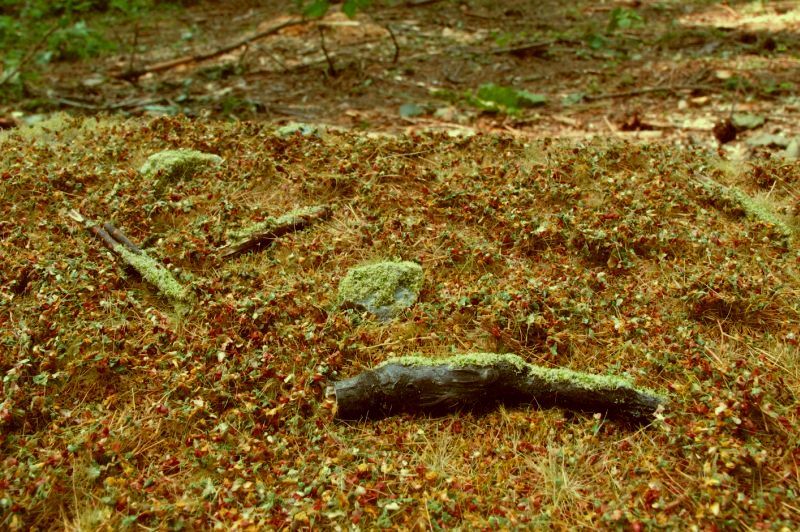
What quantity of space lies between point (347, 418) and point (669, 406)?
7.10ft

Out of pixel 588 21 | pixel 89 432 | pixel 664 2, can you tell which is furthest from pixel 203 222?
pixel 664 2

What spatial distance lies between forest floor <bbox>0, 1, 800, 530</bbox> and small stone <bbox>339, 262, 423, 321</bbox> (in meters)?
0.13

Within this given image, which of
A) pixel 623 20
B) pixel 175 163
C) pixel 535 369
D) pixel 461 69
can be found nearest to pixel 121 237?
pixel 175 163

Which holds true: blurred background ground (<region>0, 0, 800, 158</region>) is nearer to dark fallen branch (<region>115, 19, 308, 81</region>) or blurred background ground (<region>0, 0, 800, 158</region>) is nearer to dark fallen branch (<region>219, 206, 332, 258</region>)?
dark fallen branch (<region>115, 19, 308, 81</region>)

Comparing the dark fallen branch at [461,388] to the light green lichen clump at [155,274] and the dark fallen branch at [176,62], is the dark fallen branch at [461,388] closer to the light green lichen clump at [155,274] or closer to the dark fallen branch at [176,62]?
the light green lichen clump at [155,274]

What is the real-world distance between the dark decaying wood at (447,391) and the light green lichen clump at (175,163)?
360 cm

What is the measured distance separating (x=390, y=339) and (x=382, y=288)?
49 cm

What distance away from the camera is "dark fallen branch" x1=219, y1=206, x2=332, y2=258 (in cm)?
538

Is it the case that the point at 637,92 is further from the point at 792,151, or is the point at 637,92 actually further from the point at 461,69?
the point at 461,69

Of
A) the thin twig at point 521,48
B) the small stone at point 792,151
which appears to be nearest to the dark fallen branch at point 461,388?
the small stone at point 792,151

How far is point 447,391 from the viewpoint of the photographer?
13.1 feet

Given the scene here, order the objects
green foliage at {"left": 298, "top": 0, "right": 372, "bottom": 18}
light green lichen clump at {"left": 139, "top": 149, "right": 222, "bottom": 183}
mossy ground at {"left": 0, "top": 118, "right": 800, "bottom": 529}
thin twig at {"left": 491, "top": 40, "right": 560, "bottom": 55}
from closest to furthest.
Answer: mossy ground at {"left": 0, "top": 118, "right": 800, "bottom": 529} → light green lichen clump at {"left": 139, "top": 149, "right": 222, "bottom": 183} → green foliage at {"left": 298, "top": 0, "right": 372, "bottom": 18} → thin twig at {"left": 491, "top": 40, "right": 560, "bottom": 55}

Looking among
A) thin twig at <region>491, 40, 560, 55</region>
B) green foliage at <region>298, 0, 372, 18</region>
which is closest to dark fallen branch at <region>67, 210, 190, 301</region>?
green foliage at <region>298, 0, 372, 18</region>

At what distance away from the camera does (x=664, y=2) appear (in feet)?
51.2
